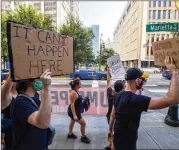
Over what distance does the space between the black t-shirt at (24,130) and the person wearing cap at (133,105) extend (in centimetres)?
→ 101

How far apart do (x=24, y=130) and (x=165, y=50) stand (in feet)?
6.17

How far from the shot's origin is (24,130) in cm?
215

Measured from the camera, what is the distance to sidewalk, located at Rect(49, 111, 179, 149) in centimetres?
500

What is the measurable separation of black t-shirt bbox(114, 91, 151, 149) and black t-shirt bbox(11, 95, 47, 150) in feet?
3.28

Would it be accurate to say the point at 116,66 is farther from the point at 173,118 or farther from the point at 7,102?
the point at 7,102

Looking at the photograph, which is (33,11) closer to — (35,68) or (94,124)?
(94,124)

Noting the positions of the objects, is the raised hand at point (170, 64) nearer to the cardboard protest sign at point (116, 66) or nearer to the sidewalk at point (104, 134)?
the cardboard protest sign at point (116, 66)

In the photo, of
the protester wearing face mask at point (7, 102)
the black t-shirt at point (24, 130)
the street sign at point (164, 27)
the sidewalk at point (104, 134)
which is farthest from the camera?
the street sign at point (164, 27)

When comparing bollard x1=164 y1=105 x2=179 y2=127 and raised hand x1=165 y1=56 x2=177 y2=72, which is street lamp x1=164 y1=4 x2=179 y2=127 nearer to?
bollard x1=164 y1=105 x2=179 y2=127

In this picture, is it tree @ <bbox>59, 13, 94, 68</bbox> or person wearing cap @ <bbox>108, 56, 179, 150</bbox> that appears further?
tree @ <bbox>59, 13, 94, 68</bbox>

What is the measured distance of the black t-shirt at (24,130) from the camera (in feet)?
6.83

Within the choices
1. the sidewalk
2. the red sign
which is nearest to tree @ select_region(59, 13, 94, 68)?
the red sign

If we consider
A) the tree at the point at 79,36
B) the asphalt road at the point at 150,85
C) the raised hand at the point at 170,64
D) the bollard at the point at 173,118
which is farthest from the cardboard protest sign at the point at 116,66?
the tree at the point at 79,36

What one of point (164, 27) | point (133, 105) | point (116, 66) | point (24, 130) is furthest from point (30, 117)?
point (164, 27)
